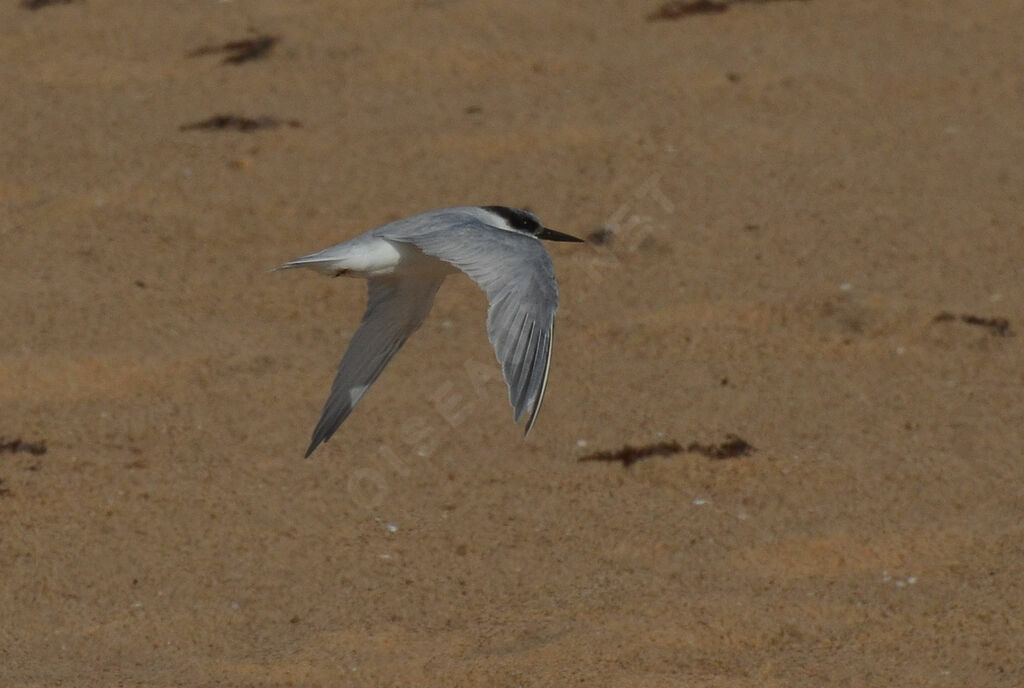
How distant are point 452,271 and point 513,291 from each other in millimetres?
725

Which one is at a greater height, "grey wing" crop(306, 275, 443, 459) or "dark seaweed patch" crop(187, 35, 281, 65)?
"grey wing" crop(306, 275, 443, 459)

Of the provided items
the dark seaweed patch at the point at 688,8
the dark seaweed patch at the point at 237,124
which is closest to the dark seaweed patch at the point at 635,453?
the dark seaweed patch at the point at 237,124

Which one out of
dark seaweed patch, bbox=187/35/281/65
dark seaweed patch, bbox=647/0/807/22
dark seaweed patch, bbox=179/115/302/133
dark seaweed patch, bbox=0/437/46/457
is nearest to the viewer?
dark seaweed patch, bbox=0/437/46/457

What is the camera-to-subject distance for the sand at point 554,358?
14.0ft

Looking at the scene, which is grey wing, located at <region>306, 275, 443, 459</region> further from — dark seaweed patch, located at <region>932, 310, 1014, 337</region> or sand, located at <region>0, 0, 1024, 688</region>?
dark seaweed patch, located at <region>932, 310, 1014, 337</region>

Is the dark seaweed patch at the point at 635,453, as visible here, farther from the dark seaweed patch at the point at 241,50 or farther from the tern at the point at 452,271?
the dark seaweed patch at the point at 241,50

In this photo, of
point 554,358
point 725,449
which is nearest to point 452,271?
point 725,449

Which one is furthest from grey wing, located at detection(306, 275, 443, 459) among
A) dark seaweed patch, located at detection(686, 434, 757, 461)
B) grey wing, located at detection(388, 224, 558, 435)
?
dark seaweed patch, located at detection(686, 434, 757, 461)

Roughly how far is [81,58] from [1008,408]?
14.6 feet

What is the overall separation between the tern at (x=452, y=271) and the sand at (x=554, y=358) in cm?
63

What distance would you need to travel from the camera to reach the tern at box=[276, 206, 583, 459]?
132 inches

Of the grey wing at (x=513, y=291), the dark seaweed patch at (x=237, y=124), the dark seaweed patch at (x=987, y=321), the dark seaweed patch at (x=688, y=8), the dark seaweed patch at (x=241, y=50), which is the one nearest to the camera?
the grey wing at (x=513, y=291)

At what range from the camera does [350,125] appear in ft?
22.7

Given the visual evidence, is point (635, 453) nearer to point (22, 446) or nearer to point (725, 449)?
point (725, 449)
